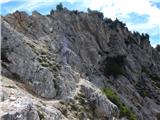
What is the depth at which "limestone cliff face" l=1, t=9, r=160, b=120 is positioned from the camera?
5266cm

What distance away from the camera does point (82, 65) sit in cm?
9206

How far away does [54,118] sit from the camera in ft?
142

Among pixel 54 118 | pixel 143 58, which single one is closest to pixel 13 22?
pixel 54 118

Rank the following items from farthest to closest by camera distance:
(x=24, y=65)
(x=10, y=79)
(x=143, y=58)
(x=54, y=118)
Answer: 1. (x=143, y=58)
2. (x=24, y=65)
3. (x=10, y=79)
4. (x=54, y=118)

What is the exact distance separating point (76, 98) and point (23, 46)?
9.62 metres

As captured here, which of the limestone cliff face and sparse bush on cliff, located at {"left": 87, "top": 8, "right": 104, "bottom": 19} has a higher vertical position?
sparse bush on cliff, located at {"left": 87, "top": 8, "right": 104, "bottom": 19}

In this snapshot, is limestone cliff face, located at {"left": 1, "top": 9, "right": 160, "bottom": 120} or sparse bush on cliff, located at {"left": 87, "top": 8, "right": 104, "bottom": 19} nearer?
limestone cliff face, located at {"left": 1, "top": 9, "right": 160, "bottom": 120}

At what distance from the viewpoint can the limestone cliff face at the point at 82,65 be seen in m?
52.7

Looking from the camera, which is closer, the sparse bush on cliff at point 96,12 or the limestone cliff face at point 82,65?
the limestone cliff face at point 82,65

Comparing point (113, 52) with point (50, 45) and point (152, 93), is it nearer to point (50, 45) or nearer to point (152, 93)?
point (152, 93)

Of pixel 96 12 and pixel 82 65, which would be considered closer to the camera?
pixel 82 65

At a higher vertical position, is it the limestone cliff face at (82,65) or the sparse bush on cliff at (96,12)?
the sparse bush on cliff at (96,12)

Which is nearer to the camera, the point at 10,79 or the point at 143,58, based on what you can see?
the point at 10,79

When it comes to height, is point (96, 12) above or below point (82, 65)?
above
